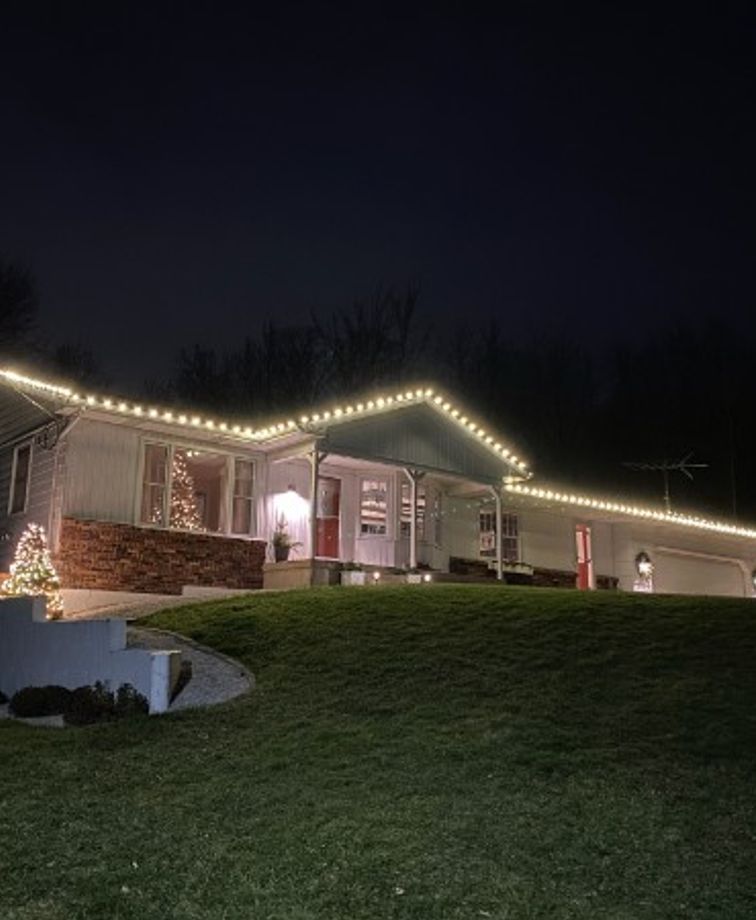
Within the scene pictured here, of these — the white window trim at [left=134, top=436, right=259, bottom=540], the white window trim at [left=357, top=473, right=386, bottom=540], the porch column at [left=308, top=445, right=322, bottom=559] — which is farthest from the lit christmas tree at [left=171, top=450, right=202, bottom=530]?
the white window trim at [left=357, top=473, right=386, bottom=540]

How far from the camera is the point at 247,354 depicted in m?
Result: 45.4

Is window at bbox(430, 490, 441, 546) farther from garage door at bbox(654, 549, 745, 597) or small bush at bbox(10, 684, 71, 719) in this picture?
small bush at bbox(10, 684, 71, 719)

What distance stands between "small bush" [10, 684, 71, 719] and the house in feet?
17.5

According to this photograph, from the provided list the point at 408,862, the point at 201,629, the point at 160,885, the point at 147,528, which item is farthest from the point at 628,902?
the point at 147,528

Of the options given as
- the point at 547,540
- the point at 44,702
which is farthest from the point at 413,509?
the point at 44,702

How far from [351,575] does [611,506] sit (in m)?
10.2

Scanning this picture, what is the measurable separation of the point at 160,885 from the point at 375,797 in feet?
6.53

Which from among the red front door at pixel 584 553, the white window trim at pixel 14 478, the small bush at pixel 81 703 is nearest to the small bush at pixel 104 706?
the small bush at pixel 81 703

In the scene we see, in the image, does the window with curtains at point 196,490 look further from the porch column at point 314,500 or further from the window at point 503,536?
the window at point 503,536

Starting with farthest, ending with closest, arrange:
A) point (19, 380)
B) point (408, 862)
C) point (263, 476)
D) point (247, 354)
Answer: point (247, 354), point (263, 476), point (19, 380), point (408, 862)

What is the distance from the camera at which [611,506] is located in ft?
88.9

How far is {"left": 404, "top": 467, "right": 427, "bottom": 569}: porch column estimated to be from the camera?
69.2 feet

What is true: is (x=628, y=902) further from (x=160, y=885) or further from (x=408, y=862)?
(x=160, y=885)

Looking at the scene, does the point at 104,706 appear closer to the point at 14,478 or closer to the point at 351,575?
the point at 351,575
